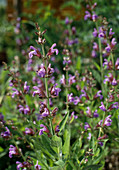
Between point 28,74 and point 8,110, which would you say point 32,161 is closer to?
point 8,110

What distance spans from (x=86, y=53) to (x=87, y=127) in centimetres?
228

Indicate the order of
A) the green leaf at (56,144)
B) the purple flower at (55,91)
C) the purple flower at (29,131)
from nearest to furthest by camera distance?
the green leaf at (56,144) < the purple flower at (55,91) < the purple flower at (29,131)

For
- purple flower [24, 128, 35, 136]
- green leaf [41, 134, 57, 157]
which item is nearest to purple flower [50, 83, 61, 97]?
green leaf [41, 134, 57, 157]

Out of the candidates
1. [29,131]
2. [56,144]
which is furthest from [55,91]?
[29,131]

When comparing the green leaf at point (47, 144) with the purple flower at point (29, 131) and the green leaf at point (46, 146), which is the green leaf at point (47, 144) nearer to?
the green leaf at point (46, 146)

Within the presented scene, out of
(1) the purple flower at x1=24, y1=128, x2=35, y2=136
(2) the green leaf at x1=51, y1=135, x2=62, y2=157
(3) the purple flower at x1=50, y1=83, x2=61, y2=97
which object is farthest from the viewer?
(1) the purple flower at x1=24, y1=128, x2=35, y2=136

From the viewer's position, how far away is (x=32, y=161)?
53.2 inches

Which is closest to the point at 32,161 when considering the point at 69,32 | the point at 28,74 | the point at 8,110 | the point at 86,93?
the point at 86,93

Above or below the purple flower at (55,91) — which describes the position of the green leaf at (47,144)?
below

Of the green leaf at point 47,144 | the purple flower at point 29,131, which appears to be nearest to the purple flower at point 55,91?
the green leaf at point 47,144

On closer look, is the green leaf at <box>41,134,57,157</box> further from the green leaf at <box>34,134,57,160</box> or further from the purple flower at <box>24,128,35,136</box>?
the purple flower at <box>24,128,35,136</box>

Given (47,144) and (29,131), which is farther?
(29,131)

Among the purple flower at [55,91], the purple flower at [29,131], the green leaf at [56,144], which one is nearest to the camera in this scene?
the green leaf at [56,144]

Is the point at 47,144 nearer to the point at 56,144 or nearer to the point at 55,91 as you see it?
the point at 56,144
